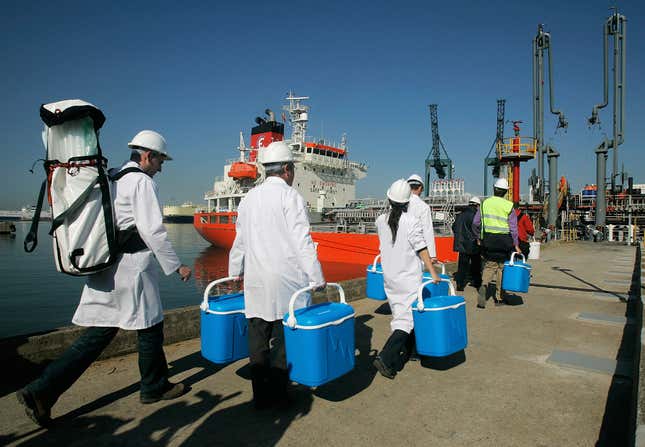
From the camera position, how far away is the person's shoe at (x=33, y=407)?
85.3 inches

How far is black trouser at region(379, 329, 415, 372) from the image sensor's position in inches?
115

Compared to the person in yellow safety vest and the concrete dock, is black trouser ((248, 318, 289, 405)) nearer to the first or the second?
the concrete dock

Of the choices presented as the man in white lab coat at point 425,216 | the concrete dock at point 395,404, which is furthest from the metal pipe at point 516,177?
the man in white lab coat at point 425,216

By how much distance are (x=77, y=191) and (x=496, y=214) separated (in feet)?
15.2

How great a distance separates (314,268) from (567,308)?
439cm

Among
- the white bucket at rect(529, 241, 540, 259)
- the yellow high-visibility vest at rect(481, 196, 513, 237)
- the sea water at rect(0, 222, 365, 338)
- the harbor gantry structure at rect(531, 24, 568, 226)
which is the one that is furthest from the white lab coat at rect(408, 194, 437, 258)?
the harbor gantry structure at rect(531, 24, 568, 226)

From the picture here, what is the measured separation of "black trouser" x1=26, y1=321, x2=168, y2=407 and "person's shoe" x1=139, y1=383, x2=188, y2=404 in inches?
0.9

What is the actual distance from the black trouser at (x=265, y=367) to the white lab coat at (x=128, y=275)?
0.65 meters

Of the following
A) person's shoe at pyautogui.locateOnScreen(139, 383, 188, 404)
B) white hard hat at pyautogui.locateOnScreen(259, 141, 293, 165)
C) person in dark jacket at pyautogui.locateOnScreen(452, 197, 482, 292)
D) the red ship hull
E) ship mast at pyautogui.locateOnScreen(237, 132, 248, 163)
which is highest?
ship mast at pyautogui.locateOnScreen(237, 132, 248, 163)

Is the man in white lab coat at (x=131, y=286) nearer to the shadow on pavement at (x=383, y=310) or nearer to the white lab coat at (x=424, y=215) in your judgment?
the white lab coat at (x=424, y=215)

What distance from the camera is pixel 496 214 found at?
5.14m

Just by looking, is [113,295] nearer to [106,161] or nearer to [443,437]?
[106,161]

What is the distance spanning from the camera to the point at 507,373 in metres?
3.01

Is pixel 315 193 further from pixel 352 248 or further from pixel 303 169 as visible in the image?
pixel 352 248
